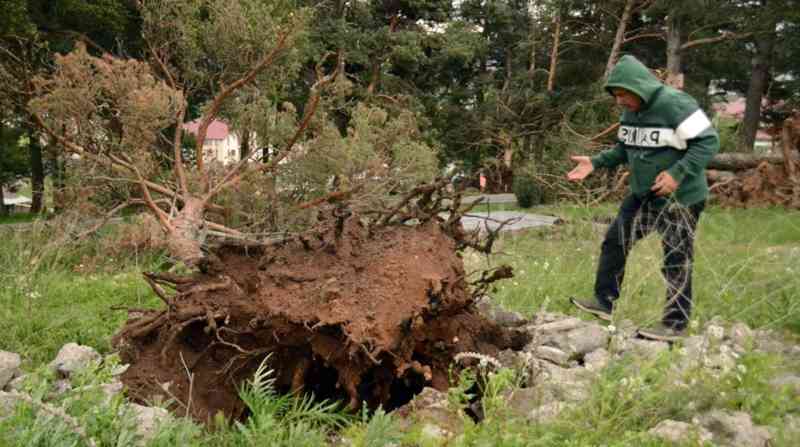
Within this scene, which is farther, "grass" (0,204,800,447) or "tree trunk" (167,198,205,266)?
"tree trunk" (167,198,205,266)

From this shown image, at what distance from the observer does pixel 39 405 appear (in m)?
2.11

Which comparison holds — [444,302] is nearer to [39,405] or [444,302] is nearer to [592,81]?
[39,405]

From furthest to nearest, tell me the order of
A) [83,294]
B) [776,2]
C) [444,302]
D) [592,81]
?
[592,81]
[776,2]
[83,294]
[444,302]

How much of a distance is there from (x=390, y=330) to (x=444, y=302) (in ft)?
1.04

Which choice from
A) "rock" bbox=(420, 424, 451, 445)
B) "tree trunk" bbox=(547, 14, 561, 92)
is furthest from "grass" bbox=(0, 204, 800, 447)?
"tree trunk" bbox=(547, 14, 561, 92)

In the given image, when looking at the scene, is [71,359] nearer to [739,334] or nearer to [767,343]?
[739,334]

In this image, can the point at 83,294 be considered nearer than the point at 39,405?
No

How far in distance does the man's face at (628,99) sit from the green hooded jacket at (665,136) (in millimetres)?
30

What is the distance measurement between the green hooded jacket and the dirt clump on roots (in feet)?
5.05

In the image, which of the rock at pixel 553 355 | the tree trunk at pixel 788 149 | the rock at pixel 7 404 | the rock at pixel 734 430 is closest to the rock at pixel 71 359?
the rock at pixel 7 404

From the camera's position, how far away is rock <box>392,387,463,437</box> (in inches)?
96.0

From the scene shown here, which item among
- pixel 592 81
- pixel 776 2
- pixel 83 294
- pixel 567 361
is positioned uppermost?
pixel 776 2

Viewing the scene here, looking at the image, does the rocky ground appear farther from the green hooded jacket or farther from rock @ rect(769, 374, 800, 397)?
the green hooded jacket

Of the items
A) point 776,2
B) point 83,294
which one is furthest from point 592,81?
point 83,294
